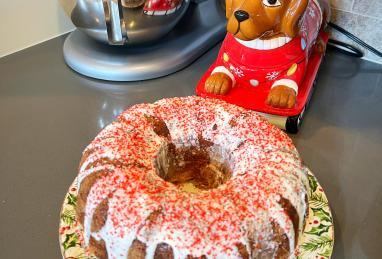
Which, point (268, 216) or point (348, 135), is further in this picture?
point (348, 135)

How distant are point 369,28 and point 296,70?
302 millimetres

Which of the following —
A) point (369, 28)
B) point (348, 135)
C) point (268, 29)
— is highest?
point (268, 29)

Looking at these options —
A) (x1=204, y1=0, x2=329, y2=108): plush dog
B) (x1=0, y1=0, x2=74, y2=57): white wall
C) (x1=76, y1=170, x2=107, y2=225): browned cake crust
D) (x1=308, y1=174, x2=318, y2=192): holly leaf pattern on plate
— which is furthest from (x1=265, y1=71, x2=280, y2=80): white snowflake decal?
(x1=0, y1=0, x2=74, y2=57): white wall

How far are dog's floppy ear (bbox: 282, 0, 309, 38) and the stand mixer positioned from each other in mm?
287

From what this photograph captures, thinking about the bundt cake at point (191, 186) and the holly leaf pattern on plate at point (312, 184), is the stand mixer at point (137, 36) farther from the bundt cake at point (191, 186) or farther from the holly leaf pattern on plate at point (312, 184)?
the holly leaf pattern on plate at point (312, 184)

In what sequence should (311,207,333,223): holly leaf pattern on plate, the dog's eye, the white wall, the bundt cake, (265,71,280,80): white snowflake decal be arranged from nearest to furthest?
1. the bundt cake
2. (311,207,333,223): holly leaf pattern on plate
3. the dog's eye
4. (265,71,280,80): white snowflake decal
5. the white wall

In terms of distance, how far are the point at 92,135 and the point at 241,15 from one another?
370 millimetres

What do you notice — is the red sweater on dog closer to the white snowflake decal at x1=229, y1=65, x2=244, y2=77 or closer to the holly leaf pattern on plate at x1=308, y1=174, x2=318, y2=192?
the white snowflake decal at x1=229, y1=65, x2=244, y2=77

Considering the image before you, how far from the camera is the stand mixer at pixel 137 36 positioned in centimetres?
91

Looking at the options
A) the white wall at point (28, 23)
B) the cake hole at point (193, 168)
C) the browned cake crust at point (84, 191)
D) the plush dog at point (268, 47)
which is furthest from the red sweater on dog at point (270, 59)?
the white wall at point (28, 23)

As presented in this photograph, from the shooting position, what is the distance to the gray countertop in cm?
70

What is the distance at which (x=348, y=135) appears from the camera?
2.88 feet

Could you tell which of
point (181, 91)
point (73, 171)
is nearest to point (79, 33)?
point (181, 91)

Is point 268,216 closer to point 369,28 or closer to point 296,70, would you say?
point 296,70
